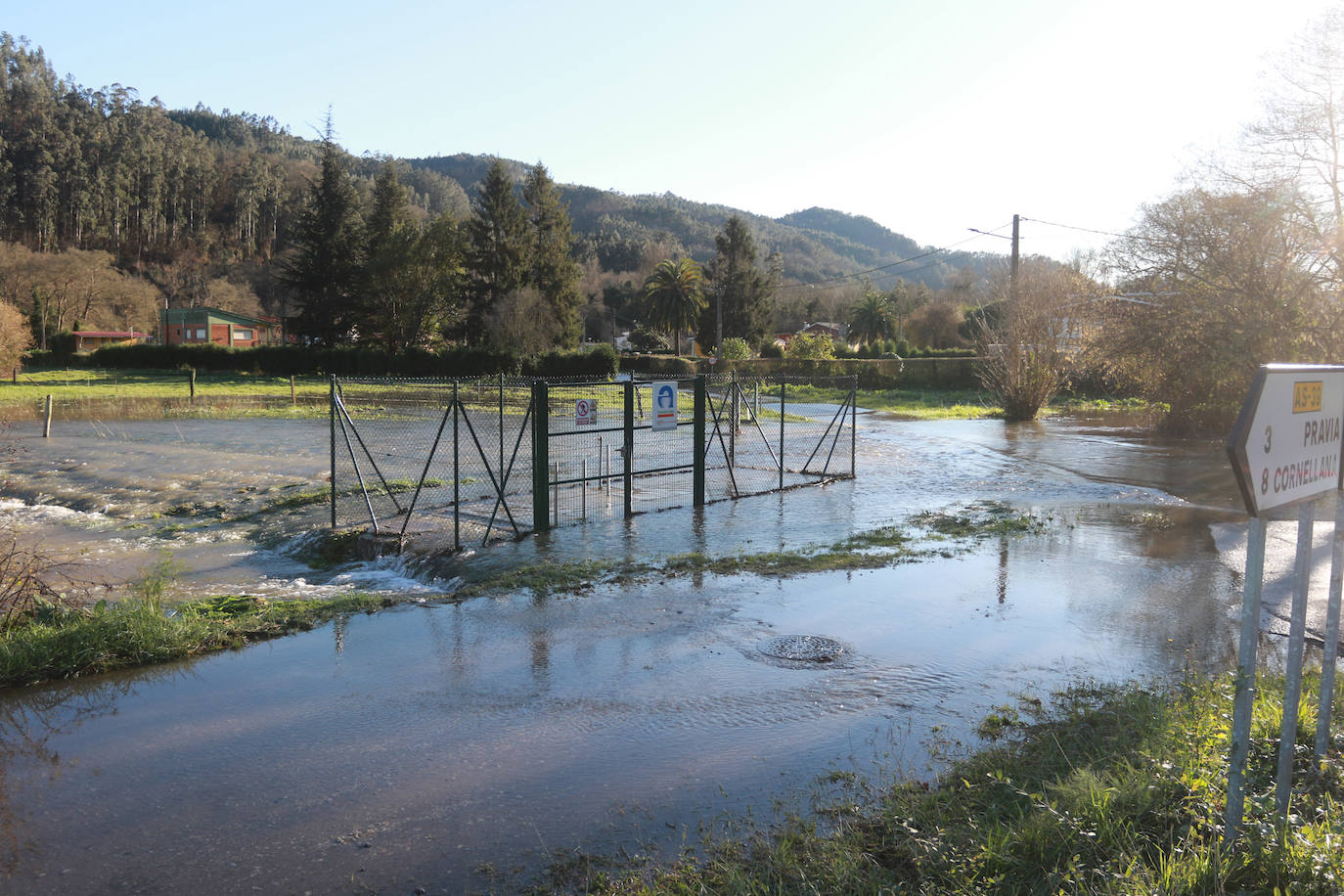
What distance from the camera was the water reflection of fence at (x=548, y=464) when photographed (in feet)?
44.4

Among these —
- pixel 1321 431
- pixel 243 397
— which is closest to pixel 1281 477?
pixel 1321 431

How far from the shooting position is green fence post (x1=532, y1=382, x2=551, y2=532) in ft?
42.7

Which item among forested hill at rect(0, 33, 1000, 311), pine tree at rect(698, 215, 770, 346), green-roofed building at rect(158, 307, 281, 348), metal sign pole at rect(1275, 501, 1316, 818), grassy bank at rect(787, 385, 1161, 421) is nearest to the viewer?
metal sign pole at rect(1275, 501, 1316, 818)

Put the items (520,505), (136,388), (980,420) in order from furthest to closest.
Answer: (136,388)
(980,420)
(520,505)

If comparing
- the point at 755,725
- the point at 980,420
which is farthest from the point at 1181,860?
the point at 980,420

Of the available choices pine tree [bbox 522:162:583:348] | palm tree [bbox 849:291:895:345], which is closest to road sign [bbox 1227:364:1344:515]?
pine tree [bbox 522:162:583:348]

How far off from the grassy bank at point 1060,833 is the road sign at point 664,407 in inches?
391

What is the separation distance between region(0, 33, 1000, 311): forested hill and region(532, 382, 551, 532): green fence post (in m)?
77.7

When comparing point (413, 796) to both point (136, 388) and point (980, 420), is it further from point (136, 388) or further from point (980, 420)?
point (136, 388)

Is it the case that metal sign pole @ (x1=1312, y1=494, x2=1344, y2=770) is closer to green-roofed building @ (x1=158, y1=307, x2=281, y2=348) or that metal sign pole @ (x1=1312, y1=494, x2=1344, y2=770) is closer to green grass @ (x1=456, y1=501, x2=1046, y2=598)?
green grass @ (x1=456, y1=501, x2=1046, y2=598)

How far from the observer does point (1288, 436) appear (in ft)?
12.3

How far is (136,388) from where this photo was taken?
4800 centimetres

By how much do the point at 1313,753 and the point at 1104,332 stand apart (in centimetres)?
2743

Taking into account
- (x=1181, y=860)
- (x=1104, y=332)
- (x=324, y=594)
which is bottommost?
(x=324, y=594)
